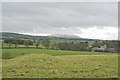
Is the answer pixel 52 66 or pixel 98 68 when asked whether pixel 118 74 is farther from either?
pixel 52 66

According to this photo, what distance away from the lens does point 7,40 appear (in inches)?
1029

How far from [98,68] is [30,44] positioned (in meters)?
17.5

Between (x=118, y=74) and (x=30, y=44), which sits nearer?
(x=118, y=74)

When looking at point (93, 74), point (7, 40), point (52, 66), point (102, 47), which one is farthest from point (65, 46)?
point (93, 74)

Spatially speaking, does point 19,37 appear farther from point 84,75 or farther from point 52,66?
point 84,75

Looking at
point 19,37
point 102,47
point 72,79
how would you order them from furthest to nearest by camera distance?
1. point 19,37
2. point 102,47
3. point 72,79

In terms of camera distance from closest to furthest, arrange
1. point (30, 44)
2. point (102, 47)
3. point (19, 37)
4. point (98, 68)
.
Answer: point (98, 68) → point (102, 47) → point (30, 44) → point (19, 37)

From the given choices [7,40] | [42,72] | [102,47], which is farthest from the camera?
[7,40]

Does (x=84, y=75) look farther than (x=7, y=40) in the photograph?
No

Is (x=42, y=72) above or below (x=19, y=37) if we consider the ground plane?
below

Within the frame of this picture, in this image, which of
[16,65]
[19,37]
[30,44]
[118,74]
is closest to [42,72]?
[16,65]

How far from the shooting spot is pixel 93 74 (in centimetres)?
1074

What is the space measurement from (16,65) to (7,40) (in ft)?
47.1

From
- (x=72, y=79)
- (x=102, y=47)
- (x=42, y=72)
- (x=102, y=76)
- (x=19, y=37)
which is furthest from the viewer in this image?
(x=19, y=37)
